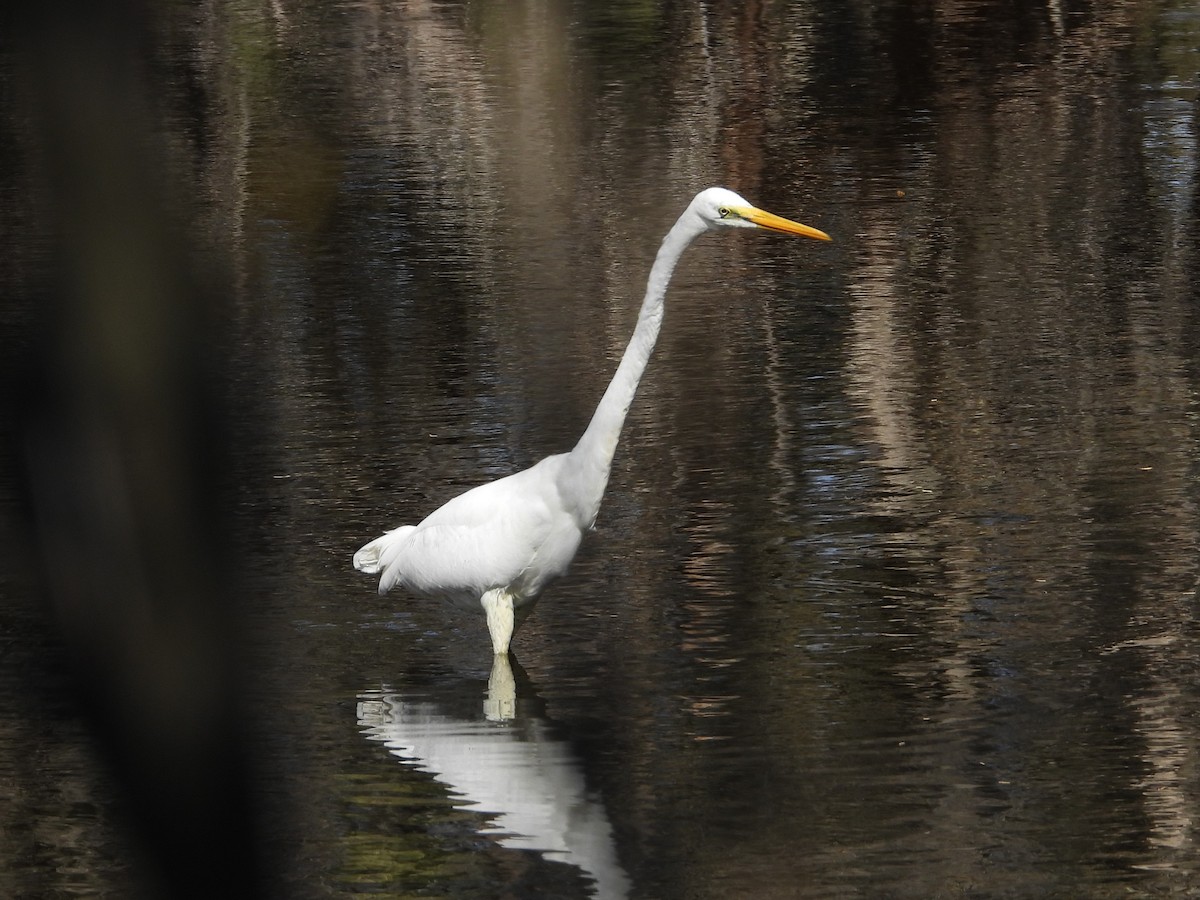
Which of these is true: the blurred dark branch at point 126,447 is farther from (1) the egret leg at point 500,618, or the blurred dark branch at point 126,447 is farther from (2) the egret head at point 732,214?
(1) the egret leg at point 500,618

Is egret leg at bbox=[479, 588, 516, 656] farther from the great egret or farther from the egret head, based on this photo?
the egret head

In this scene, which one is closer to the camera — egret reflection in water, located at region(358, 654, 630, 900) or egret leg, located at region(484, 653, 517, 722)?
egret reflection in water, located at region(358, 654, 630, 900)

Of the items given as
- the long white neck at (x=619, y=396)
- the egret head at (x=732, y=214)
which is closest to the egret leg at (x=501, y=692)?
the long white neck at (x=619, y=396)

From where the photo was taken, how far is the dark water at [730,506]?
4793mm

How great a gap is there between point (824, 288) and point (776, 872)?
695 cm

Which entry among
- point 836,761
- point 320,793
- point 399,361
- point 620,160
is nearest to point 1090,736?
point 836,761

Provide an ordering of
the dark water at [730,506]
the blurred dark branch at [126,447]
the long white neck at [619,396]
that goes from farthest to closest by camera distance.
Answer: the long white neck at [619,396] < the dark water at [730,506] < the blurred dark branch at [126,447]

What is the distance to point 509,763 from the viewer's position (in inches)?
213

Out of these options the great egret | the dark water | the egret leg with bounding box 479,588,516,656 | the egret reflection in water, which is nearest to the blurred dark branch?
the dark water

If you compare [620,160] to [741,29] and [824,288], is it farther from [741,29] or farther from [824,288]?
[741,29]

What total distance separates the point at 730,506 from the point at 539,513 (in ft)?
5.49

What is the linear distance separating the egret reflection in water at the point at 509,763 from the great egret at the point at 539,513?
0.28m

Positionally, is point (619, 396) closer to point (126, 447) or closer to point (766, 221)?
point (766, 221)

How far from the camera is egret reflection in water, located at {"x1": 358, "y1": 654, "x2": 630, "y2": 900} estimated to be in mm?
4824
